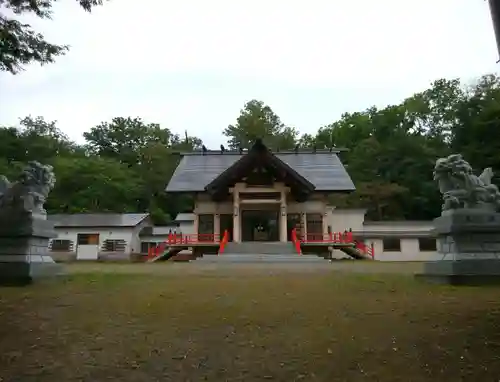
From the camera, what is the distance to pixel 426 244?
26172 millimetres

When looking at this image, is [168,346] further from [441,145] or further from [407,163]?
[441,145]

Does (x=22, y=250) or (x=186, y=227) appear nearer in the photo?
(x=22, y=250)

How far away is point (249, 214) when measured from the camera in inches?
972

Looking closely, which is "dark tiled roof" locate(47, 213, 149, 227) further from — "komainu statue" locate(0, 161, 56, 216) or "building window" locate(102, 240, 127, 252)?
"komainu statue" locate(0, 161, 56, 216)

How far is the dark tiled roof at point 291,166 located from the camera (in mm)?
23281

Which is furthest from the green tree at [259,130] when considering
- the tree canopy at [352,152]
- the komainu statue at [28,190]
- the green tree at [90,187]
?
the komainu statue at [28,190]

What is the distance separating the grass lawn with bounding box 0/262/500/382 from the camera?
3201 mm

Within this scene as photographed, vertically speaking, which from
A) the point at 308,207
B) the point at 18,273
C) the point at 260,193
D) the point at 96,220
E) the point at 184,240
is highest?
the point at 260,193

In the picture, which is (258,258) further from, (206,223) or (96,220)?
(96,220)

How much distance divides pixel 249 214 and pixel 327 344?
2103 cm

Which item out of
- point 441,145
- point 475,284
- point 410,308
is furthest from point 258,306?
point 441,145

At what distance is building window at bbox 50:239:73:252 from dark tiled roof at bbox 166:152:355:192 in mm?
9464

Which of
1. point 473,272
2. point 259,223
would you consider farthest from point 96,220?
point 473,272

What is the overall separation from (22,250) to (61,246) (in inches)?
915
